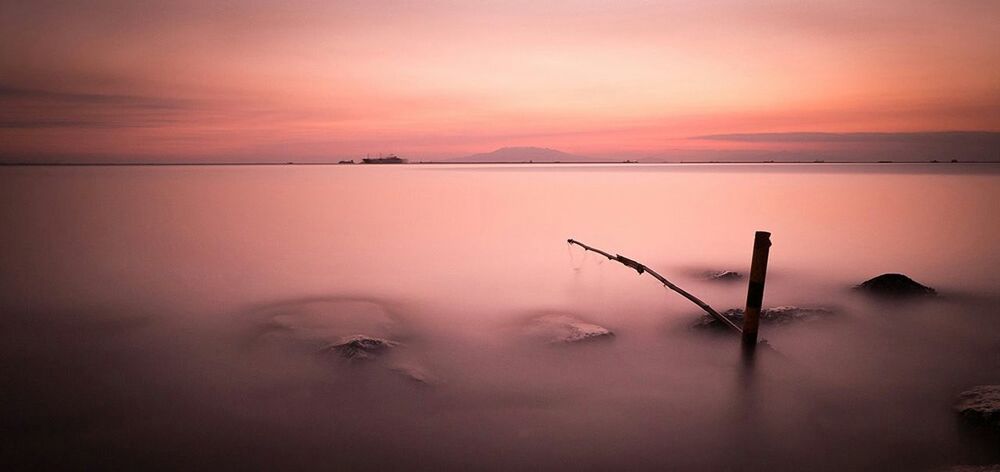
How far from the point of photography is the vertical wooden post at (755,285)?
748 centimetres

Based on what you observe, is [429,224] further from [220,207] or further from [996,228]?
[996,228]

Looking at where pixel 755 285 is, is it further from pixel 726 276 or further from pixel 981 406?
pixel 726 276

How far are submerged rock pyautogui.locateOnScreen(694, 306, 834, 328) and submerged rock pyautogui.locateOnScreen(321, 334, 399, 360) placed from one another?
5.73 meters

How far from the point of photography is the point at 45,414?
6344mm

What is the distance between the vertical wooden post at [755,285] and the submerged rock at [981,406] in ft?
8.36

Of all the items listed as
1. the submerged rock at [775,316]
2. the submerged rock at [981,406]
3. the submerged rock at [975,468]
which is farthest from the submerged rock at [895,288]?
the submerged rock at [975,468]

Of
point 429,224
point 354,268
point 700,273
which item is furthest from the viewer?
point 429,224

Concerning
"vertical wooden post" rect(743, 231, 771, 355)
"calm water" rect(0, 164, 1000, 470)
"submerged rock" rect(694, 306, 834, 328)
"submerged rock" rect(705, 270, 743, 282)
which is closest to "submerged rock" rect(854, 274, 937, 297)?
"calm water" rect(0, 164, 1000, 470)

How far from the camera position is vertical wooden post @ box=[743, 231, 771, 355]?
24.5ft

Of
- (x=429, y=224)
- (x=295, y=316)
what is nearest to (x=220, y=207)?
(x=429, y=224)

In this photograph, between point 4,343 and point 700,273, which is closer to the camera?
point 4,343

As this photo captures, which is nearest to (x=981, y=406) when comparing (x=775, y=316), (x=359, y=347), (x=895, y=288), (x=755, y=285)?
(x=755, y=285)

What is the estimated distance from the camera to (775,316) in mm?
10062

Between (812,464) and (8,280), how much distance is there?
18.2 m
